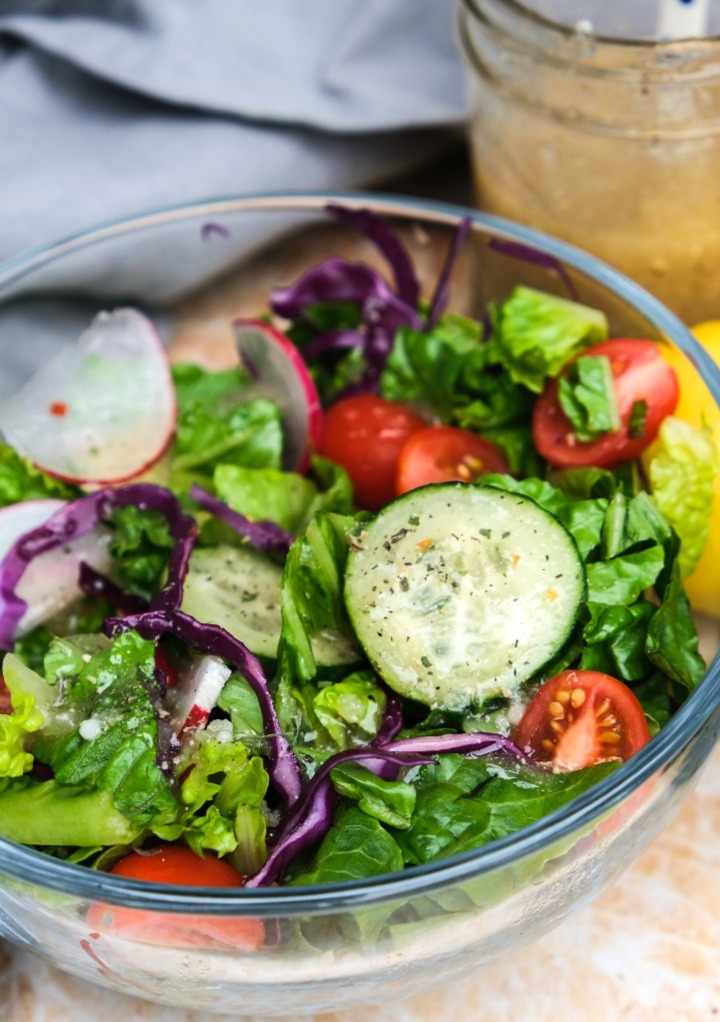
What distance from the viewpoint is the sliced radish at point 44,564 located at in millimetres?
1383

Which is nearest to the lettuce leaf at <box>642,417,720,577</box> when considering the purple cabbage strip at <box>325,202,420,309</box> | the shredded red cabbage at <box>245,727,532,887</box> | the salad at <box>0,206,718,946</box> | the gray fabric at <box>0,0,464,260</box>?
the salad at <box>0,206,718,946</box>

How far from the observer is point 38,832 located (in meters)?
1.09

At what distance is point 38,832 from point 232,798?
0.17 m

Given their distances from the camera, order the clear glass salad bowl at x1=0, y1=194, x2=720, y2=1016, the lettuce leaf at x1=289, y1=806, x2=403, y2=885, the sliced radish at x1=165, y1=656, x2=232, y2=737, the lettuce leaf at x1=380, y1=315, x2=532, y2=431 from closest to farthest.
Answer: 1. the clear glass salad bowl at x1=0, y1=194, x2=720, y2=1016
2. the lettuce leaf at x1=289, y1=806, x2=403, y2=885
3. the sliced radish at x1=165, y1=656, x2=232, y2=737
4. the lettuce leaf at x1=380, y1=315, x2=532, y2=431

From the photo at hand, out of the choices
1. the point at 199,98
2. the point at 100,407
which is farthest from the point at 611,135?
the point at 100,407

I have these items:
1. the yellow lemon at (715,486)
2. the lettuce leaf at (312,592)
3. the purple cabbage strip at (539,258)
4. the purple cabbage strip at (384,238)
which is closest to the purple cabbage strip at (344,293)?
the purple cabbage strip at (384,238)

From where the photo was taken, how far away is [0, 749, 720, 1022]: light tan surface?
4.10ft

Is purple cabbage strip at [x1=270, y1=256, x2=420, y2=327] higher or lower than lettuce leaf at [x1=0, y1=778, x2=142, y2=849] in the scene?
higher

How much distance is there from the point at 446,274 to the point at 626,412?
1.21 feet

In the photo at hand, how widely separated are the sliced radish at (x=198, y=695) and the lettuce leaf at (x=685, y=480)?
51 cm

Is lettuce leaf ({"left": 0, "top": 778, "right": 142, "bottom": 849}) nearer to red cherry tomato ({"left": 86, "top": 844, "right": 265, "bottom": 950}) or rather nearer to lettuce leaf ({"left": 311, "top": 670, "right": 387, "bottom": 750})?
red cherry tomato ({"left": 86, "top": 844, "right": 265, "bottom": 950})

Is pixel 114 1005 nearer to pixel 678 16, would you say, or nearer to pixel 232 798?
pixel 232 798

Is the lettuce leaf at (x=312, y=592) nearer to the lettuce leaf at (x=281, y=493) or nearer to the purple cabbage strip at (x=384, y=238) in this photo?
the lettuce leaf at (x=281, y=493)

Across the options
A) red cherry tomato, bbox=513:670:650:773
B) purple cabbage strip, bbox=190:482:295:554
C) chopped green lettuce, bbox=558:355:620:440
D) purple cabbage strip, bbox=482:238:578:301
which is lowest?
purple cabbage strip, bbox=190:482:295:554
